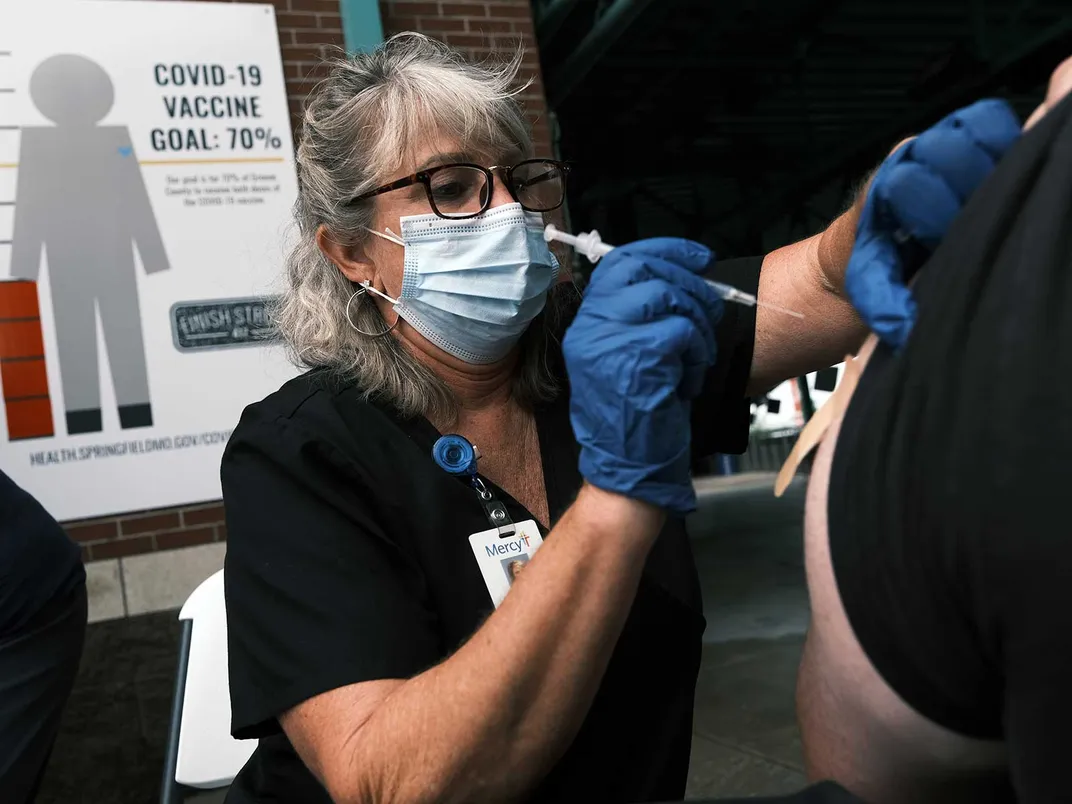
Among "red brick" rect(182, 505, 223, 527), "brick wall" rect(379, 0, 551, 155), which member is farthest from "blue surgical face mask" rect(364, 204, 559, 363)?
"brick wall" rect(379, 0, 551, 155)

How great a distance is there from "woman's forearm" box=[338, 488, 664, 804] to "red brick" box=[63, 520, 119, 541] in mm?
2529

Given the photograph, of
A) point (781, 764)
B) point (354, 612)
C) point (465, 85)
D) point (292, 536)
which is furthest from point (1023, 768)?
point (781, 764)

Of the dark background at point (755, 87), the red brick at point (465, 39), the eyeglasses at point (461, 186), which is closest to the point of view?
the eyeglasses at point (461, 186)

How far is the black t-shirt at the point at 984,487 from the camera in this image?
0.54 metres

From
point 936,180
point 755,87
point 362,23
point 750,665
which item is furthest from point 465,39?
point 755,87

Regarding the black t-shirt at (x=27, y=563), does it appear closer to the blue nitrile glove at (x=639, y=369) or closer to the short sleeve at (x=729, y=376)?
the short sleeve at (x=729, y=376)

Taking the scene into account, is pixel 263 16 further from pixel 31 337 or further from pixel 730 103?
pixel 730 103

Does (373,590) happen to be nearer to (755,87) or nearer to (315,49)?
(315,49)

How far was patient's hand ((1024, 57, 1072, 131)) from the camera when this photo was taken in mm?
677

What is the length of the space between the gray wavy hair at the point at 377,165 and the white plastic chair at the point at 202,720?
549 mm

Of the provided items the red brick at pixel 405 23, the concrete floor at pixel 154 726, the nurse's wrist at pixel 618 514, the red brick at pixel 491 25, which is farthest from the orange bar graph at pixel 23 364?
the nurse's wrist at pixel 618 514

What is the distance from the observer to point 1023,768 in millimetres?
562

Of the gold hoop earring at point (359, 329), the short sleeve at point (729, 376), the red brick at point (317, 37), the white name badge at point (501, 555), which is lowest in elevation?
the white name badge at point (501, 555)

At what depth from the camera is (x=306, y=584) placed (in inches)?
46.6
